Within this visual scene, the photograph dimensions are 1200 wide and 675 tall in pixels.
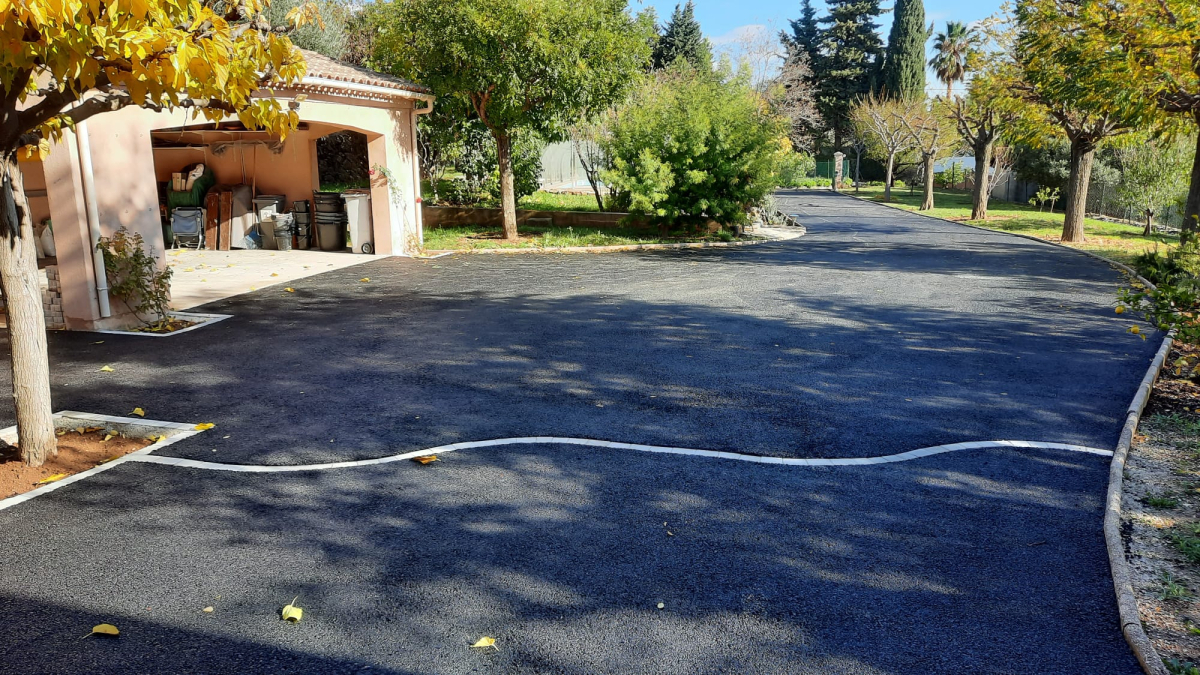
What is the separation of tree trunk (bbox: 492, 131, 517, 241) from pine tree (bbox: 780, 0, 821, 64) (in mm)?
48069

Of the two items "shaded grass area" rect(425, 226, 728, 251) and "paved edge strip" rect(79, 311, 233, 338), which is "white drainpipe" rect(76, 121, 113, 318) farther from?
"shaded grass area" rect(425, 226, 728, 251)

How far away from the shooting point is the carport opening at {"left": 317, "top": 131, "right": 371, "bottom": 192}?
29.2 meters

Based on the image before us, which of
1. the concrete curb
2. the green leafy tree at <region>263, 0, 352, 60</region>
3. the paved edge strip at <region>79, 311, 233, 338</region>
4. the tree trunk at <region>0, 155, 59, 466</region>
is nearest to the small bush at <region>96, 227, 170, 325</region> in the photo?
the paved edge strip at <region>79, 311, 233, 338</region>

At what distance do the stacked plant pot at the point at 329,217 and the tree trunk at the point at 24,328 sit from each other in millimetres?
11544

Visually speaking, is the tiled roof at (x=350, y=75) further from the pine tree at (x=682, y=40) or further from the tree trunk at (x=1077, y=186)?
the pine tree at (x=682, y=40)

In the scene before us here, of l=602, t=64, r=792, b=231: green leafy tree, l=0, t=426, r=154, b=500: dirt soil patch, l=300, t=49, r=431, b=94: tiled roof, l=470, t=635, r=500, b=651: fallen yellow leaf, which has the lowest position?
l=470, t=635, r=500, b=651: fallen yellow leaf

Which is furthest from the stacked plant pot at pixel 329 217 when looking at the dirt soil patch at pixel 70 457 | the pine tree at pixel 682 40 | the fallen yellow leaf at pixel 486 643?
the pine tree at pixel 682 40

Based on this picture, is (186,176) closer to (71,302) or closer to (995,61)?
(71,302)

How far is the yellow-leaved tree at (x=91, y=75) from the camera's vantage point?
4.32 m

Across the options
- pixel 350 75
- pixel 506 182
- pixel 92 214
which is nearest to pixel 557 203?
pixel 506 182

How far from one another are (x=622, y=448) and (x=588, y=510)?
111cm

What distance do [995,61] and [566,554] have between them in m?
22.2

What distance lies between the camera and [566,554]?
445 centimetres

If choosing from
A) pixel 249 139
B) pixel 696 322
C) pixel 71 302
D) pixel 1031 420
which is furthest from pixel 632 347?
pixel 249 139
